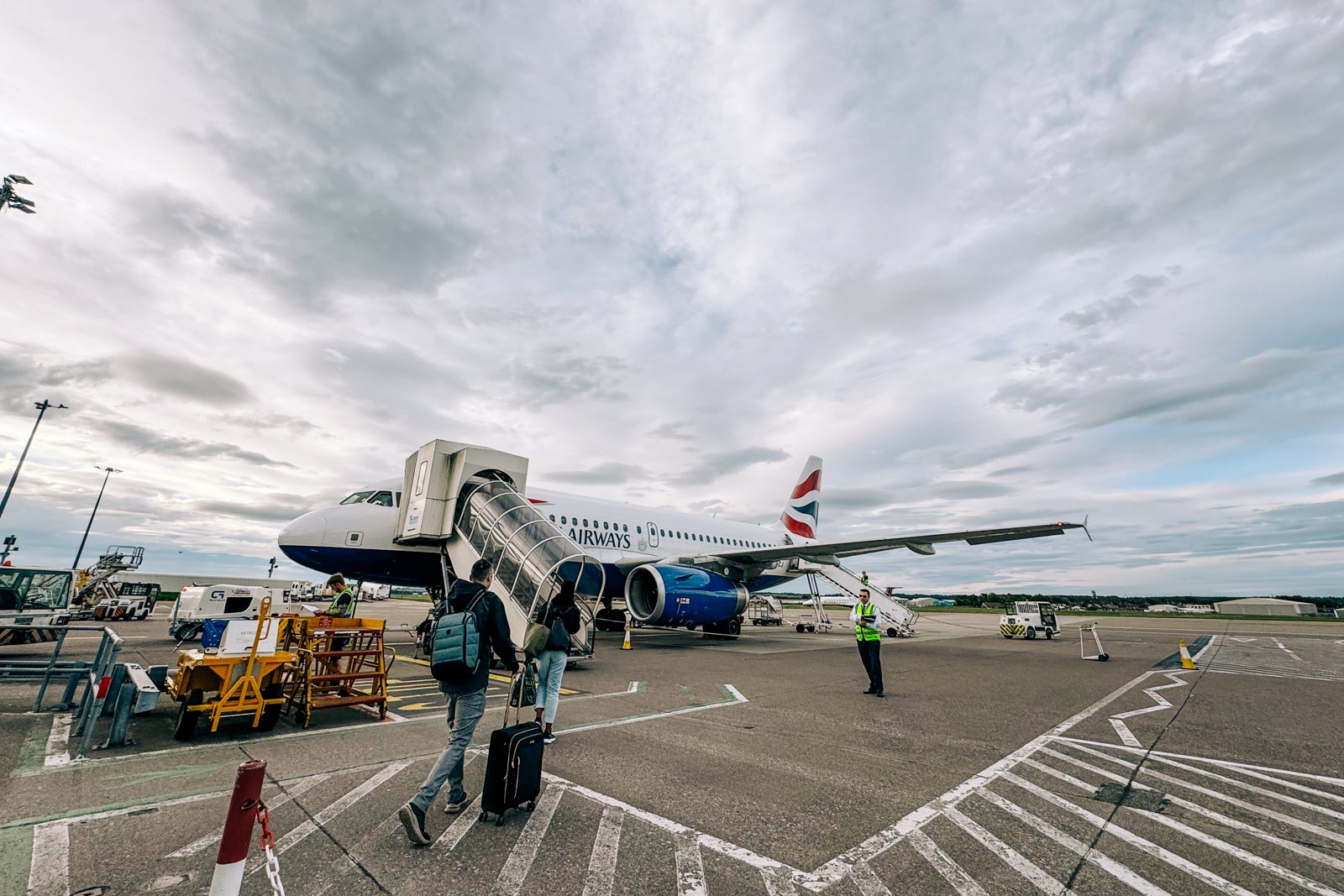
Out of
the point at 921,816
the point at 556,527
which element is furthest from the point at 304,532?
the point at 921,816

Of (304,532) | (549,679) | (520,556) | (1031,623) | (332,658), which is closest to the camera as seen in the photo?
(549,679)

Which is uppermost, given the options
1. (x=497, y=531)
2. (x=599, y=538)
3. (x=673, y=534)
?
(x=673, y=534)

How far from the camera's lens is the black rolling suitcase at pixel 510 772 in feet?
14.0

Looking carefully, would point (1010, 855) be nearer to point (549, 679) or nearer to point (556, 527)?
point (549, 679)

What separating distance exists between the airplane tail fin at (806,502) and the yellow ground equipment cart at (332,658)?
27.4 m

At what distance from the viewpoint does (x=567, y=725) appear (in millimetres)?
7461

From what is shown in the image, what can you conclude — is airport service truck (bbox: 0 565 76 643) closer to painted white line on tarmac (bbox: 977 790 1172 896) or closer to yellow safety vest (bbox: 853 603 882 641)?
yellow safety vest (bbox: 853 603 882 641)

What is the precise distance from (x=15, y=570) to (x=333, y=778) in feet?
51.8

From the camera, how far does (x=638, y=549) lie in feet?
68.5

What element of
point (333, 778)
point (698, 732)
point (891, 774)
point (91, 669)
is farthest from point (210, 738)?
point (891, 774)

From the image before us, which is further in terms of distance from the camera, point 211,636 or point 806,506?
point 806,506

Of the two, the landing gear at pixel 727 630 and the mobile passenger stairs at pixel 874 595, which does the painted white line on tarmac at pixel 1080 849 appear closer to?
the landing gear at pixel 727 630

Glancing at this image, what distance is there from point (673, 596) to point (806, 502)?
61.5 feet

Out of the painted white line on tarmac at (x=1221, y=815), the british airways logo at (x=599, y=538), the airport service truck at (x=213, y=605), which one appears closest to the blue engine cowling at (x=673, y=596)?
the british airways logo at (x=599, y=538)
